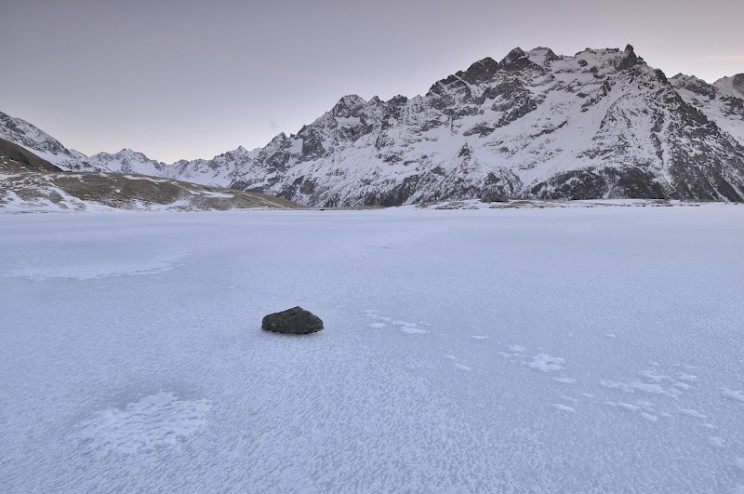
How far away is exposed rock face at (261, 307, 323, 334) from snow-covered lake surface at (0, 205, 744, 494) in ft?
0.76

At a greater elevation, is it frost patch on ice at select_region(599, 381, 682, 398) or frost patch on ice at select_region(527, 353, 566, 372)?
frost patch on ice at select_region(599, 381, 682, 398)

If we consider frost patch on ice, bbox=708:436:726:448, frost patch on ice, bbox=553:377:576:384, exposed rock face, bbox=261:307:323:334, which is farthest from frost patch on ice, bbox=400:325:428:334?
frost patch on ice, bbox=708:436:726:448

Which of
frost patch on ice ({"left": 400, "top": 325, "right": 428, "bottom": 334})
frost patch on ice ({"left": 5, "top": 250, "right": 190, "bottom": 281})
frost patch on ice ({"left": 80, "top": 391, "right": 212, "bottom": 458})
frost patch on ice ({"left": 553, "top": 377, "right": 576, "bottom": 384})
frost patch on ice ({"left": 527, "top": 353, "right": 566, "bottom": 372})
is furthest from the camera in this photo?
frost patch on ice ({"left": 5, "top": 250, "right": 190, "bottom": 281})

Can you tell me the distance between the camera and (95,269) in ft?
45.6

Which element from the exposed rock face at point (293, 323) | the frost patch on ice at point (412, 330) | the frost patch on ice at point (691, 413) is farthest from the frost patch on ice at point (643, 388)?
the exposed rock face at point (293, 323)

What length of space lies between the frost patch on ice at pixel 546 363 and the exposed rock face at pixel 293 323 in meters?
3.80

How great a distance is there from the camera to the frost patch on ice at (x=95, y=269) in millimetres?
12828

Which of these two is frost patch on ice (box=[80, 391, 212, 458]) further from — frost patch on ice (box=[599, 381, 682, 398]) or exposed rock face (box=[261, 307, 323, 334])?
frost patch on ice (box=[599, 381, 682, 398])

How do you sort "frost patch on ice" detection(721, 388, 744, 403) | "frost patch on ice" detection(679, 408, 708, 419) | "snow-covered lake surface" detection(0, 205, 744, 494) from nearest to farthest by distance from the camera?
"snow-covered lake surface" detection(0, 205, 744, 494)
"frost patch on ice" detection(679, 408, 708, 419)
"frost patch on ice" detection(721, 388, 744, 403)

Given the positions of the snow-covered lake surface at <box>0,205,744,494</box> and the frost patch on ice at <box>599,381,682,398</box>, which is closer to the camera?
the snow-covered lake surface at <box>0,205,744,494</box>

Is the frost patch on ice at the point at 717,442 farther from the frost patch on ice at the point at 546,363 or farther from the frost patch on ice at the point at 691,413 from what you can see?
the frost patch on ice at the point at 546,363

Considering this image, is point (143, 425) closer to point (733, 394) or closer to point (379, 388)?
point (379, 388)

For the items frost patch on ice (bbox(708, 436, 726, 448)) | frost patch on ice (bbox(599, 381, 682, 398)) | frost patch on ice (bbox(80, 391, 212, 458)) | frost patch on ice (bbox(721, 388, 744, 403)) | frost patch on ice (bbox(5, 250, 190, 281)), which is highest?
frost patch on ice (bbox(721, 388, 744, 403))

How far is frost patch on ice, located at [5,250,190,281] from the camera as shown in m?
12.8
